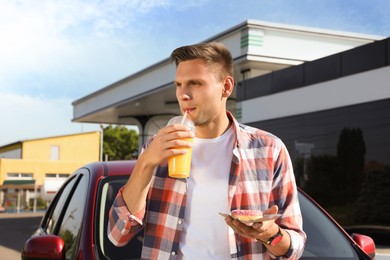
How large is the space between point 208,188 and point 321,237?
1453mm

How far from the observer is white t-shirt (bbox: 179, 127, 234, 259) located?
224 cm

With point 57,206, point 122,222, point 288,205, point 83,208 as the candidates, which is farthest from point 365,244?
point 57,206

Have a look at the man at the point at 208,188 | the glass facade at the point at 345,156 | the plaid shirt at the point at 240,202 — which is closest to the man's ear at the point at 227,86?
the man at the point at 208,188

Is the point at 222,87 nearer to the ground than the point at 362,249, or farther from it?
farther from it

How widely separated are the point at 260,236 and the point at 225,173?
35 cm

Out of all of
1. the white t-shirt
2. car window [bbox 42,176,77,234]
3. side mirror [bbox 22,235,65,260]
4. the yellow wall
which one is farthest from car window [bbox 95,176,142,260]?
the yellow wall

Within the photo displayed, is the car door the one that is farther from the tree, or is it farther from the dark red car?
the tree

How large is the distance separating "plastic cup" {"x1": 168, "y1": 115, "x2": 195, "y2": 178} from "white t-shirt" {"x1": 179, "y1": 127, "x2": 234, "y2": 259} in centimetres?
15

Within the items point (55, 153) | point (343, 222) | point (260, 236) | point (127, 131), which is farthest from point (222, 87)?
point (127, 131)

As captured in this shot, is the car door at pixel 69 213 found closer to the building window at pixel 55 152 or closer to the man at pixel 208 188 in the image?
the man at pixel 208 188

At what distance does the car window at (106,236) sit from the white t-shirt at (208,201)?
1044mm

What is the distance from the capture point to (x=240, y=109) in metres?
21.6

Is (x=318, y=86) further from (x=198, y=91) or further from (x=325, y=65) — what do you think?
(x=198, y=91)

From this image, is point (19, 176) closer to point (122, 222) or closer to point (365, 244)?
point (365, 244)
